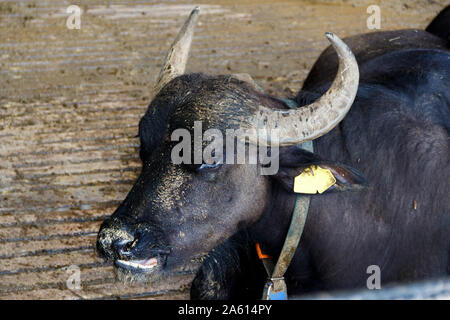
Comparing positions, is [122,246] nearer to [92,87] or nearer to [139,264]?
[139,264]

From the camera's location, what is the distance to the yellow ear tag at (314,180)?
2.44m

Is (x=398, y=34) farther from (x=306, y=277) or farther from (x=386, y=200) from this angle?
(x=306, y=277)

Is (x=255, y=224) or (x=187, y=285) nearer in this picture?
(x=255, y=224)

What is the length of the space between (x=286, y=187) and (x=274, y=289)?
566 mm

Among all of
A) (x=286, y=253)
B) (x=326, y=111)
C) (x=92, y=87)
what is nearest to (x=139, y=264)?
(x=286, y=253)

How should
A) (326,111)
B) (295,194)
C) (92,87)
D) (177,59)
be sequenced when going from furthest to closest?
(92,87) → (177,59) → (295,194) → (326,111)

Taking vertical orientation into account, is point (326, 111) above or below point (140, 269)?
above

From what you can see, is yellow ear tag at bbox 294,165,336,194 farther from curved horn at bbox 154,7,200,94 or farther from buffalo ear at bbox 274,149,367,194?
curved horn at bbox 154,7,200,94

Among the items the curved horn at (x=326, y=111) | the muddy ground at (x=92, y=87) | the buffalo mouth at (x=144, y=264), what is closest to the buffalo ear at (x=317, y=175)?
the curved horn at (x=326, y=111)

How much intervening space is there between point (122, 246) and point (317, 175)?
3.19 ft

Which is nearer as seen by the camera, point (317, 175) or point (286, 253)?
point (317, 175)

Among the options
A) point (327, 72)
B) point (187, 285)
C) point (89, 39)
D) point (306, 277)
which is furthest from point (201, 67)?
point (306, 277)

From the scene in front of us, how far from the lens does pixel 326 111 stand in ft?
7.70

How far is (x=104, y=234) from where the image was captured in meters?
2.39
